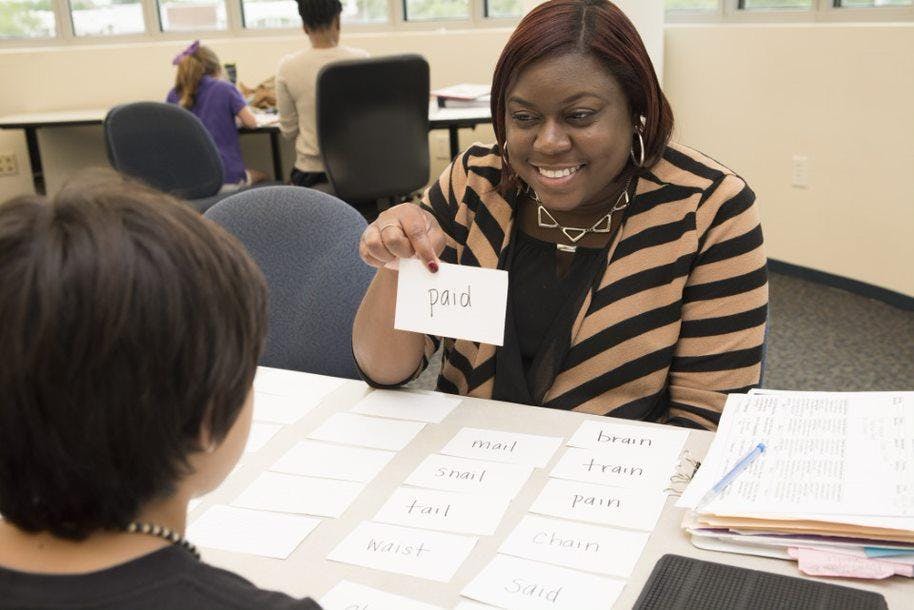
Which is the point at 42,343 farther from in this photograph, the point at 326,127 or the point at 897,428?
the point at 326,127

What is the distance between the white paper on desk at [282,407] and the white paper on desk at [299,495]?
0.18 m

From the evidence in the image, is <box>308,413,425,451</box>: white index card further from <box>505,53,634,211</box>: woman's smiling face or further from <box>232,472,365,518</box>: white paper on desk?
<box>505,53,634,211</box>: woman's smiling face

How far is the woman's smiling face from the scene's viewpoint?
141 centimetres

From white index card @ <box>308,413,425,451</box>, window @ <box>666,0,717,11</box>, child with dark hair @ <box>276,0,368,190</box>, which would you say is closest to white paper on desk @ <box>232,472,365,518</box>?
white index card @ <box>308,413,425,451</box>

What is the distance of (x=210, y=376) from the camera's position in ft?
2.07

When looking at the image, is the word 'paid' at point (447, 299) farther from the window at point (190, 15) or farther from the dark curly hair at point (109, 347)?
the window at point (190, 15)

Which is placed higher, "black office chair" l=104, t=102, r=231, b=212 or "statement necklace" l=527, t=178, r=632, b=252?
"statement necklace" l=527, t=178, r=632, b=252

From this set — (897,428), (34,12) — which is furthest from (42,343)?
(34,12)

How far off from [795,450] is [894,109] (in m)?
2.91

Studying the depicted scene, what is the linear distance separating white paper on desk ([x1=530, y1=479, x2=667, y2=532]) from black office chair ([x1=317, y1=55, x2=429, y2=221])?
2.79 meters

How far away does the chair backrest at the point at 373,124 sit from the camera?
3.68m

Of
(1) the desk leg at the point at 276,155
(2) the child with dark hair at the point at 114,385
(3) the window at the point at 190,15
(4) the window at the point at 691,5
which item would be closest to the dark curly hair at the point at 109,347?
(2) the child with dark hair at the point at 114,385

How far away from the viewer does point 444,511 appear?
1.11 metres

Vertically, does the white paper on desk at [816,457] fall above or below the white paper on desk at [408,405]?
above
